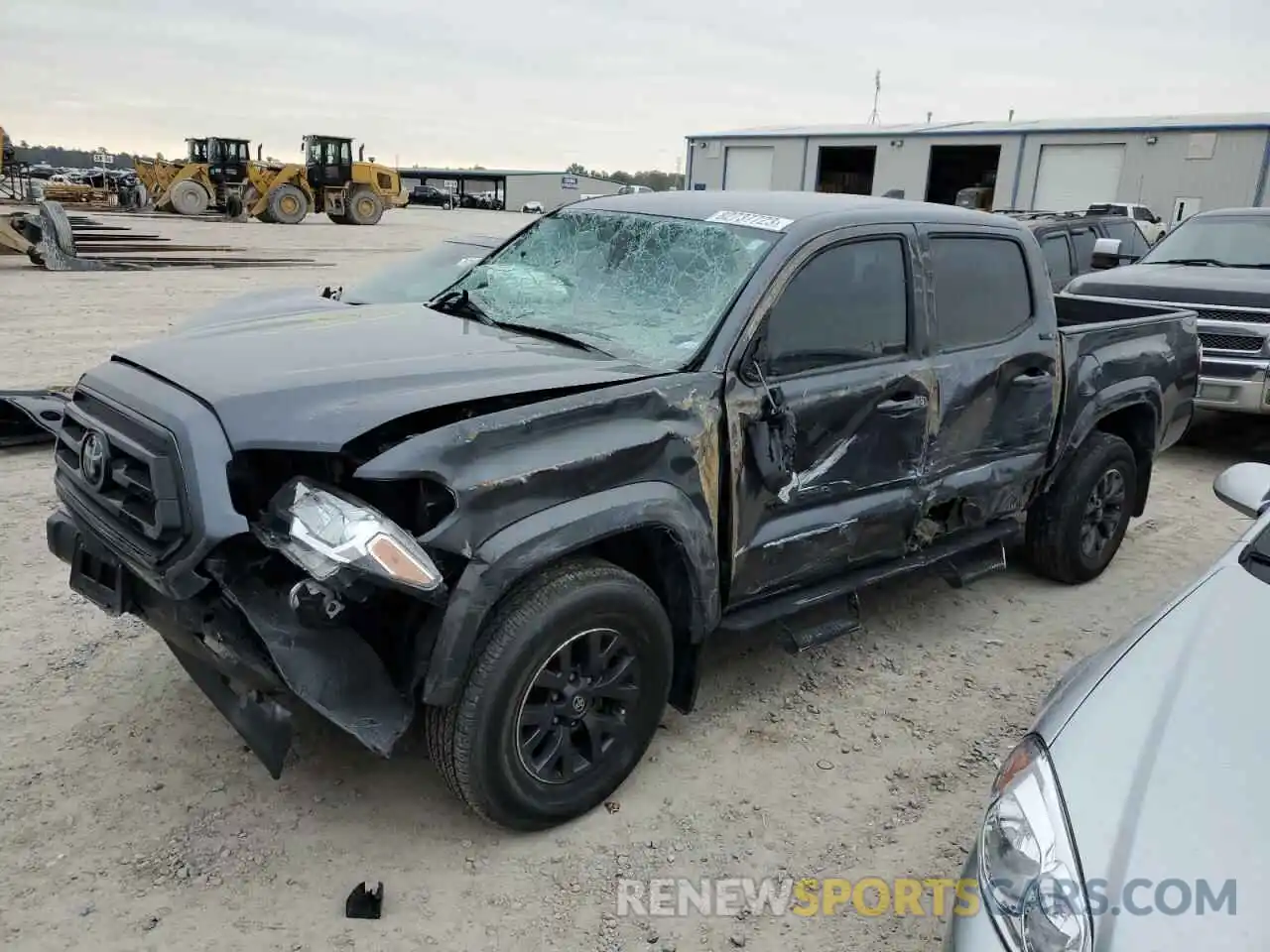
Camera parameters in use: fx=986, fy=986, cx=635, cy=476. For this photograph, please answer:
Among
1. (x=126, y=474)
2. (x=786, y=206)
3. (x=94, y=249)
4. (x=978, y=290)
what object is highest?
(x=786, y=206)

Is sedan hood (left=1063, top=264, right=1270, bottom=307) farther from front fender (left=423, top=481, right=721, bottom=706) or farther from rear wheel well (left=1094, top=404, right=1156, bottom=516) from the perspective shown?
front fender (left=423, top=481, right=721, bottom=706)

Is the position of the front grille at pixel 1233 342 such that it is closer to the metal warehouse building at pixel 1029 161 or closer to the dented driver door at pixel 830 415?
the dented driver door at pixel 830 415

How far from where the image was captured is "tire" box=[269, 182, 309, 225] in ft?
110

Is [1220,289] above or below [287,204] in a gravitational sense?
above

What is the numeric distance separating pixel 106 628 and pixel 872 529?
3281mm

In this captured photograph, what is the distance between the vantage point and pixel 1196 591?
2.50 metres

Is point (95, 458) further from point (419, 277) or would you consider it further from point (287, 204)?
point (287, 204)

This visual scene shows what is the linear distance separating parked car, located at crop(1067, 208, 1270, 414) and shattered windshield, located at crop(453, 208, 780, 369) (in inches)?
241

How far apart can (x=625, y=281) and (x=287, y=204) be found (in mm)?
33431

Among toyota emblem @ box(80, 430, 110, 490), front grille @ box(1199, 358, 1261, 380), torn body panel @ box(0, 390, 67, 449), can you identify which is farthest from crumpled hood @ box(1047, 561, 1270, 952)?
torn body panel @ box(0, 390, 67, 449)

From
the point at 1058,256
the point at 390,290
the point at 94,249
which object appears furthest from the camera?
the point at 94,249

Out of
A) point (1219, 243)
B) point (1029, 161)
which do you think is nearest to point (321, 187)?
point (1029, 161)

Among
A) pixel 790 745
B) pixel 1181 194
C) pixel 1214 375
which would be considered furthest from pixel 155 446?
pixel 1181 194

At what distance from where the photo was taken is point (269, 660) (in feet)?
9.13
